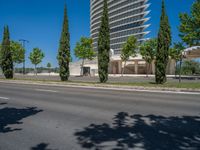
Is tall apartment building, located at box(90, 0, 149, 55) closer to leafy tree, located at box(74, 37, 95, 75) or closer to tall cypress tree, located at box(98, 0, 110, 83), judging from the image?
leafy tree, located at box(74, 37, 95, 75)

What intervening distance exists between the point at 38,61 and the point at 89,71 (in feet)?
61.9

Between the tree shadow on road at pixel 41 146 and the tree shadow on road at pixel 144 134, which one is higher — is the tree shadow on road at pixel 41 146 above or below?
below

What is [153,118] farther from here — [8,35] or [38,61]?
[38,61]

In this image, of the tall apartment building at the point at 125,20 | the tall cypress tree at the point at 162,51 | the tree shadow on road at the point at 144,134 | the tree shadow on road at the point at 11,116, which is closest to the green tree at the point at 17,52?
the tall apartment building at the point at 125,20

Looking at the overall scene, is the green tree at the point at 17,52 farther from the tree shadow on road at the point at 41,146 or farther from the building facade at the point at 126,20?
the tree shadow on road at the point at 41,146

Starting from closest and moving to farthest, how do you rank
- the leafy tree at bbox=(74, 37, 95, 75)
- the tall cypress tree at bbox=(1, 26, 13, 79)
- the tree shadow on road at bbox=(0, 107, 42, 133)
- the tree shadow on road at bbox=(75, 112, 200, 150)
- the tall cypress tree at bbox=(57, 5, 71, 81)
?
the tree shadow on road at bbox=(75, 112, 200, 150)
the tree shadow on road at bbox=(0, 107, 42, 133)
the tall cypress tree at bbox=(57, 5, 71, 81)
the tall cypress tree at bbox=(1, 26, 13, 79)
the leafy tree at bbox=(74, 37, 95, 75)

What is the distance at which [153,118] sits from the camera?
6.82 meters

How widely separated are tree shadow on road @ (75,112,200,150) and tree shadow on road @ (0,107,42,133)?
2.20 metres

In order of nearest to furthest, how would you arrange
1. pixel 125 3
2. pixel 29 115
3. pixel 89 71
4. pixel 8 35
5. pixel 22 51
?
pixel 29 115 → pixel 8 35 → pixel 89 71 → pixel 22 51 → pixel 125 3

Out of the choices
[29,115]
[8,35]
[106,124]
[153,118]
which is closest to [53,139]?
[106,124]

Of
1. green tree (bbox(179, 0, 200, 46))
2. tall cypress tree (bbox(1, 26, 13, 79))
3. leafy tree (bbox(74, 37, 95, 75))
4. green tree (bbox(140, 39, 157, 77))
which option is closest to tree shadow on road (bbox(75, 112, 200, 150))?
green tree (bbox(179, 0, 200, 46))

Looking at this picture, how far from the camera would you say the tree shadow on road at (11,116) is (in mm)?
5920

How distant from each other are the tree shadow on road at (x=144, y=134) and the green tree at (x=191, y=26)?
24122mm

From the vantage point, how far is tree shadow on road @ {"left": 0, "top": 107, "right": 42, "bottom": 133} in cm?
592
